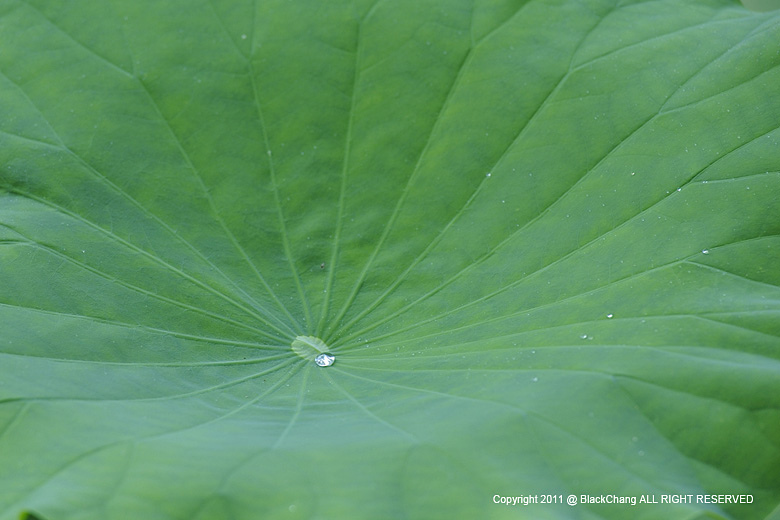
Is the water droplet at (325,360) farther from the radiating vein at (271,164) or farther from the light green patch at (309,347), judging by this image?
the radiating vein at (271,164)

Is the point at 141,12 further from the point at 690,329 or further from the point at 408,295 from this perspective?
the point at 690,329

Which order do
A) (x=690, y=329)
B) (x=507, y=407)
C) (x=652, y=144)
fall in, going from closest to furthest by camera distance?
(x=507, y=407) → (x=690, y=329) → (x=652, y=144)

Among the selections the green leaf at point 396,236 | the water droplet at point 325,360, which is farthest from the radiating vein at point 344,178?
the water droplet at point 325,360

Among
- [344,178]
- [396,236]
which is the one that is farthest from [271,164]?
[396,236]

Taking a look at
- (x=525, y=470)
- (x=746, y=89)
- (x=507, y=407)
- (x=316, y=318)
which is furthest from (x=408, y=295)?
(x=746, y=89)

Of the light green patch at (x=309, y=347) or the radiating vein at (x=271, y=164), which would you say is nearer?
the light green patch at (x=309, y=347)

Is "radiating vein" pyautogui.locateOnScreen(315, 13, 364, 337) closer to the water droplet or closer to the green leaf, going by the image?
the green leaf
